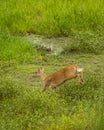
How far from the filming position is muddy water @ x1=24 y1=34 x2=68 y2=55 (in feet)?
40.0

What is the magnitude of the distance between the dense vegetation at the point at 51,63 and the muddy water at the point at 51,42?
0.13m

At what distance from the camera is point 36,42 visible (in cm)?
1250

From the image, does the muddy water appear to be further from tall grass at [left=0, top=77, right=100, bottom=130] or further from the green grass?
tall grass at [left=0, top=77, right=100, bottom=130]

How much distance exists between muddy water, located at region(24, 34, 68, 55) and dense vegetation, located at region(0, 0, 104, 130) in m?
0.13

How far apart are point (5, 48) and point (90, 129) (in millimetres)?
5013

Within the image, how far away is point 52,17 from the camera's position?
13250 mm

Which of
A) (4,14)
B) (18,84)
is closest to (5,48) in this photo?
(4,14)

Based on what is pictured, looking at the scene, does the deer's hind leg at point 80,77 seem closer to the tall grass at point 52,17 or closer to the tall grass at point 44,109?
the tall grass at point 44,109

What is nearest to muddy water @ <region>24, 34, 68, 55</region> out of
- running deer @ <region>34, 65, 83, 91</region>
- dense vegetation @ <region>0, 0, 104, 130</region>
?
dense vegetation @ <region>0, 0, 104, 130</region>

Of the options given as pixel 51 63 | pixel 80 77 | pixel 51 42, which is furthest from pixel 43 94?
pixel 51 42

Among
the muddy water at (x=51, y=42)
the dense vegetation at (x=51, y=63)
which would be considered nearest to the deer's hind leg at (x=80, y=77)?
the dense vegetation at (x=51, y=63)

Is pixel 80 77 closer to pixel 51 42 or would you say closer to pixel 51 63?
pixel 51 63

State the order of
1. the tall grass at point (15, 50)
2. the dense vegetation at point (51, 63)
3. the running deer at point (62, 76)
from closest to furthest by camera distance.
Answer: the dense vegetation at point (51, 63), the running deer at point (62, 76), the tall grass at point (15, 50)

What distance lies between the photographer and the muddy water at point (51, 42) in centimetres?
1218
